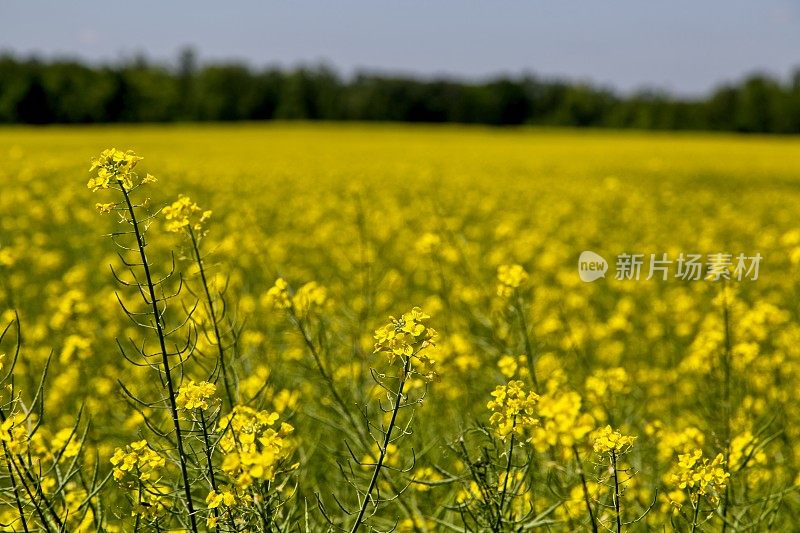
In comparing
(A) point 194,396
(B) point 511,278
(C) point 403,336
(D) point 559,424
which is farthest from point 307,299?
(D) point 559,424

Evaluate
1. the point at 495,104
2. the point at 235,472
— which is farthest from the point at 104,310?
the point at 495,104

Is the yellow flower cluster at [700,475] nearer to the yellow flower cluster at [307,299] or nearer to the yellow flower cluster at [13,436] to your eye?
the yellow flower cluster at [307,299]

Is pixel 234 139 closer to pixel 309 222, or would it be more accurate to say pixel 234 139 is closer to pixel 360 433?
pixel 309 222

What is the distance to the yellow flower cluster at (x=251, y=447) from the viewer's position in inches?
49.5

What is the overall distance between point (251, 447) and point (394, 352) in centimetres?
35

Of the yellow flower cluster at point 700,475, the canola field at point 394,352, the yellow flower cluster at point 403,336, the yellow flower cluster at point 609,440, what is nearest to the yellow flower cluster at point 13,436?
the canola field at point 394,352

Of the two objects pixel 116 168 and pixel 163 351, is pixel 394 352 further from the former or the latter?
pixel 116 168

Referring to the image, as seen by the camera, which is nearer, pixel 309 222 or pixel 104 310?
pixel 104 310

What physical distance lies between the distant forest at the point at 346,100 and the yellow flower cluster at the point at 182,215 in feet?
143

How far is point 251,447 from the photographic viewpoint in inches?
53.9

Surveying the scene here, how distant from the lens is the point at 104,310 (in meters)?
4.93

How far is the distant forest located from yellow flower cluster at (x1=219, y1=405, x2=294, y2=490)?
4371 centimetres

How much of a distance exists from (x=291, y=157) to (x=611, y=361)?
15.2 meters

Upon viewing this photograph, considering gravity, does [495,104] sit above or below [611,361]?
above
